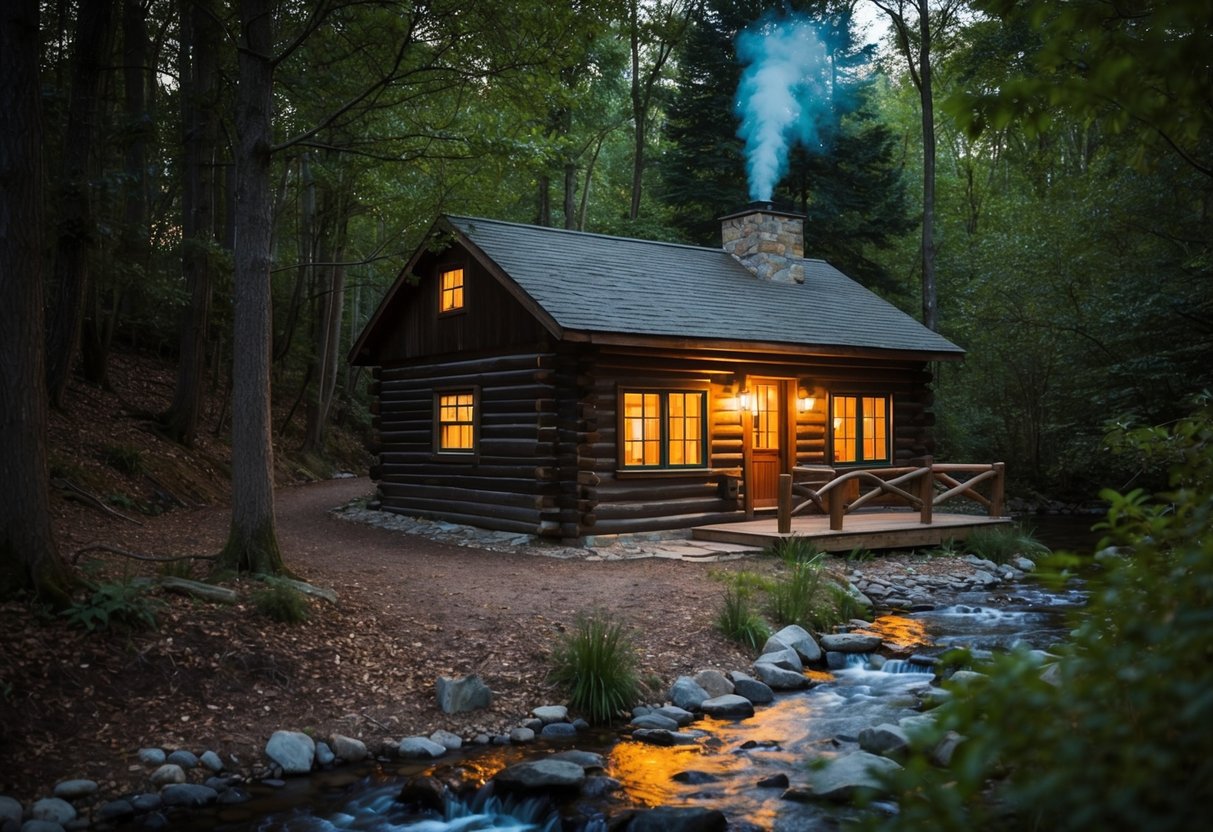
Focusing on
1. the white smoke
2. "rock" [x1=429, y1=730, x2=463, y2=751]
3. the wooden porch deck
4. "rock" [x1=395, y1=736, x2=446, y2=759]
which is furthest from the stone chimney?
"rock" [x1=395, y1=736, x2=446, y2=759]

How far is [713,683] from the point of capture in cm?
719

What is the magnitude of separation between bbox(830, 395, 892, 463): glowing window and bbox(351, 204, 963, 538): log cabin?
0.09 ft

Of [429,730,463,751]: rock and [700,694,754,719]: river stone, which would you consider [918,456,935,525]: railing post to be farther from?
[429,730,463,751]: rock

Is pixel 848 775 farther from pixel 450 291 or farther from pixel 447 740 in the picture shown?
pixel 450 291

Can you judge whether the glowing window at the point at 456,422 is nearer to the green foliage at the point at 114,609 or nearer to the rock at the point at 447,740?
the green foliage at the point at 114,609

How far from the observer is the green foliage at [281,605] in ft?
23.2

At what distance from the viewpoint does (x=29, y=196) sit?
624cm

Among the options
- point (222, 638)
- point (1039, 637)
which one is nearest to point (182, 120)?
point (222, 638)

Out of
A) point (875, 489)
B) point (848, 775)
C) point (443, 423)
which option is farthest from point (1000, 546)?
point (848, 775)

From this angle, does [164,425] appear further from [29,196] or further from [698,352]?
[29,196]

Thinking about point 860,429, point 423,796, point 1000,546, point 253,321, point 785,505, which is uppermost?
point 253,321

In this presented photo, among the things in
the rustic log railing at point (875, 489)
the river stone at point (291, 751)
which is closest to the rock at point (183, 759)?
the river stone at point (291, 751)

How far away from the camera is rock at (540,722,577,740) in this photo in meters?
6.28

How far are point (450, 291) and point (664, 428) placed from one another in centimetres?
425
